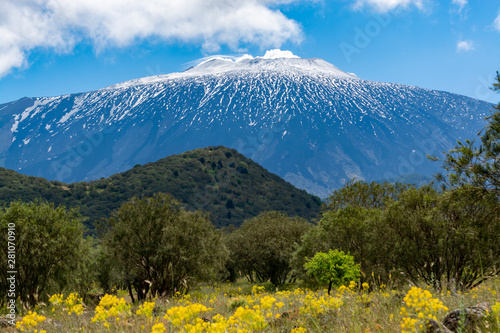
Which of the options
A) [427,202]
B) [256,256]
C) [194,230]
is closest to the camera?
[427,202]

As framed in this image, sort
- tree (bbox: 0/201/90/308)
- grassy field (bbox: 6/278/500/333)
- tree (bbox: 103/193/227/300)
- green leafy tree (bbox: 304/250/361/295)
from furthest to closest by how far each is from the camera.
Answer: tree (bbox: 103/193/227/300), green leafy tree (bbox: 304/250/361/295), tree (bbox: 0/201/90/308), grassy field (bbox: 6/278/500/333)

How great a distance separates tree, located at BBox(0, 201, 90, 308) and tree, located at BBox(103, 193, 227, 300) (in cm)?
267

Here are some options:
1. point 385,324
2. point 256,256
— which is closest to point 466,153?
point 385,324

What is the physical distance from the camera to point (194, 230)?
918 inches

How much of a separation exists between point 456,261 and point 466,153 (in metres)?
7.29

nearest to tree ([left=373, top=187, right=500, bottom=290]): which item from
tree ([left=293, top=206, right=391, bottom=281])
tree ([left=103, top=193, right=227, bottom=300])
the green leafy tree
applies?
tree ([left=293, top=206, right=391, bottom=281])

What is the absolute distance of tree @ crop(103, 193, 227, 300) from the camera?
71.6 ft

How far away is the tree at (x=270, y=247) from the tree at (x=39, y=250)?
25.2 m

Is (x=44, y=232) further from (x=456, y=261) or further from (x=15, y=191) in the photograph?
(x=15, y=191)

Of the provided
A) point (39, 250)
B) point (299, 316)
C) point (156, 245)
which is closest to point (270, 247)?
point (156, 245)

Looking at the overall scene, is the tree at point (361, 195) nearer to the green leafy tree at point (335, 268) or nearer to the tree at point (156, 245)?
the green leafy tree at point (335, 268)

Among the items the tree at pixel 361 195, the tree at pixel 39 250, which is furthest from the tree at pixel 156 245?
the tree at pixel 361 195

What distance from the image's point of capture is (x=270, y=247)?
1743 inches

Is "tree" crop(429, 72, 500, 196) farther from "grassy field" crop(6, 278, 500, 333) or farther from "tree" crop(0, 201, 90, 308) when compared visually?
"tree" crop(0, 201, 90, 308)
